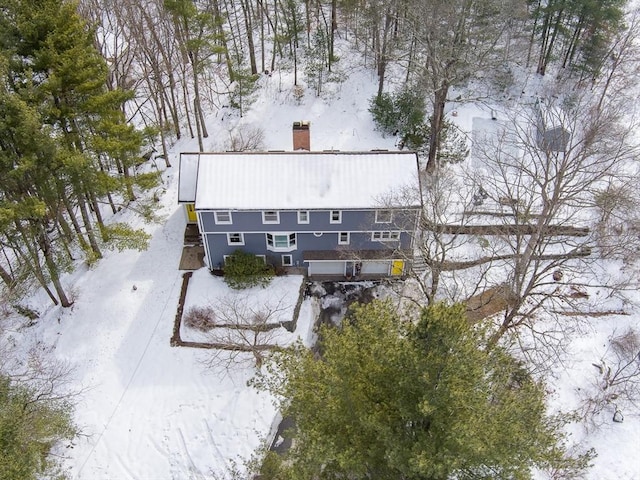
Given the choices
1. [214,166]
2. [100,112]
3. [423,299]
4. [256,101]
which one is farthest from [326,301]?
[256,101]

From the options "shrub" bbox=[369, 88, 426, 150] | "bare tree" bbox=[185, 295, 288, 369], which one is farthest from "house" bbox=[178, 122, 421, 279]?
"shrub" bbox=[369, 88, 426, 150]

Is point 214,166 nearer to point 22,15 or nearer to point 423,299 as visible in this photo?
point 22,15

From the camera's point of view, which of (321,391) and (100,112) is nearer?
(321,391)

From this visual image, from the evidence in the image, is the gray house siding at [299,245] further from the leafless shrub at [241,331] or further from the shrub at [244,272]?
the leafless shrub at [241,331]

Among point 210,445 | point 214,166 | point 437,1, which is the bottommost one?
point 210,445

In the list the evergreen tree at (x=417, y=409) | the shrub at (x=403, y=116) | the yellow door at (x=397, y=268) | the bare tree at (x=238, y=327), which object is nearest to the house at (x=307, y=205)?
the yellow door at (x=397, y=268)

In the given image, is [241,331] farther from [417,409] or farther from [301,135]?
[417,409]
